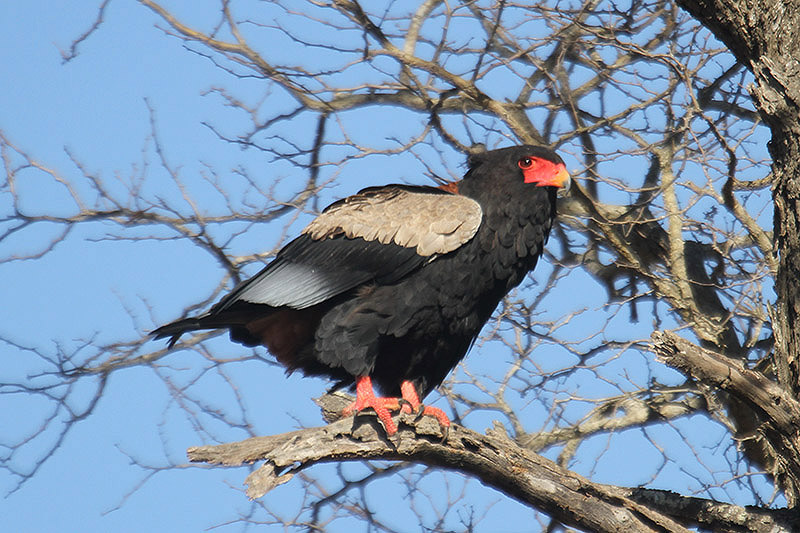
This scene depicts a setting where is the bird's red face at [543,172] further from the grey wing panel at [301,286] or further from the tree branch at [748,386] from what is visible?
the tree branch at [748,386]

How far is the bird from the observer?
176 inches

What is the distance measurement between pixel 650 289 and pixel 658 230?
39 centimetres

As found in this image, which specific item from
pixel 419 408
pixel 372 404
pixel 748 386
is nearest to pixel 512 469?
pixel 419 408

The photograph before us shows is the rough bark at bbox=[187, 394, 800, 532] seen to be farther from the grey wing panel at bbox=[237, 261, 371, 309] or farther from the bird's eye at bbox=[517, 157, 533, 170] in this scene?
the bird's eye at bbox=[517, 157, 533, 170]

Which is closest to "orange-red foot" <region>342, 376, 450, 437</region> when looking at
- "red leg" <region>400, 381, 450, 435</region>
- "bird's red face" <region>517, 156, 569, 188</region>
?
"red leg" <region>400, 381, 450, 435</region>

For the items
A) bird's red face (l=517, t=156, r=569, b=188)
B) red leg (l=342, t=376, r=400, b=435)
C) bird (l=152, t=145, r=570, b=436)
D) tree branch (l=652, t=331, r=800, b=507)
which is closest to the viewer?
tree branch (l=652, t=331, r=800, b=507)

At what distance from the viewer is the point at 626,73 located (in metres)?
6.22

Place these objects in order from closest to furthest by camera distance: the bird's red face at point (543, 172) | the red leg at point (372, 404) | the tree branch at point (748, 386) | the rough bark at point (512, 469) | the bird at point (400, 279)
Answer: the tree branch at point (748, 386), the rough bark at point (512, 469), the red leg at point (372, 404), the bird at point (400, 279), the bird's red face at point (543, 172)

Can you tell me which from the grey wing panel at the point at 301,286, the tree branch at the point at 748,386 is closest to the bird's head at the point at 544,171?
the grey wing panel at the point at 301,286

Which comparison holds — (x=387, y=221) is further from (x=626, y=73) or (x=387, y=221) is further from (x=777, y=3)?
(x=626, y=73)

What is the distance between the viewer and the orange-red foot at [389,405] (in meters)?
3.68

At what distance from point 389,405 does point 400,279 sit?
691 mm

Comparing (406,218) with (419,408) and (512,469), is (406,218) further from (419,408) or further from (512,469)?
(512,469)

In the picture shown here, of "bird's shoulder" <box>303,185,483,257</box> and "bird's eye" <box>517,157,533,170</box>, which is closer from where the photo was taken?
"bird's shoulder" <box>303,185,483,257</box>
